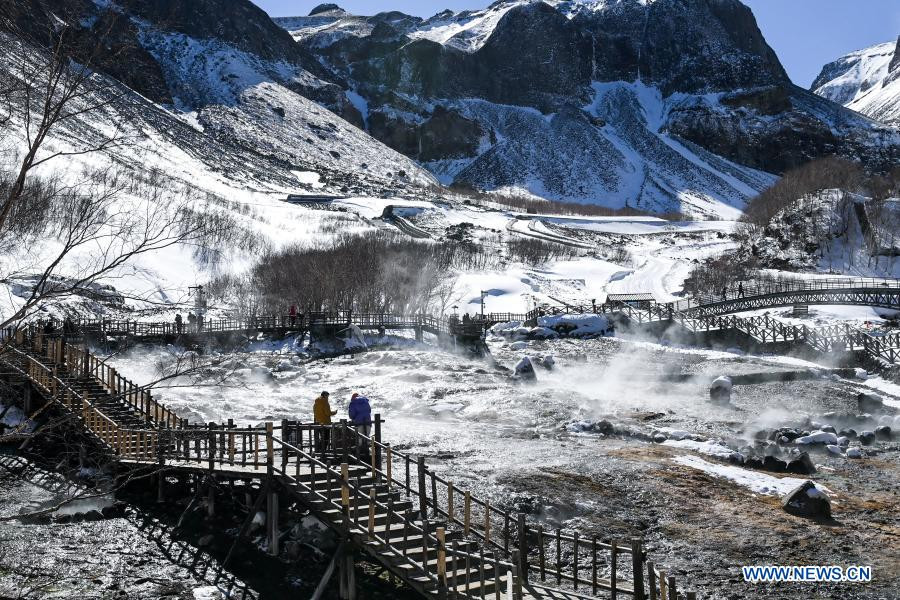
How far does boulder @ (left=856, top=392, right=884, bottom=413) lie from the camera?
112 feet

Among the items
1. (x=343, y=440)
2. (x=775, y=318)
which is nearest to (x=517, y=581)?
(x=343, y=440)

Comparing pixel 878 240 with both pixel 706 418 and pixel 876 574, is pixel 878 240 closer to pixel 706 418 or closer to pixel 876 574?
pixel 706 418

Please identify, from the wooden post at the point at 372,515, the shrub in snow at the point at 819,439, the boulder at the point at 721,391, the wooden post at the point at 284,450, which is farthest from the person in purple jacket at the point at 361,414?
the boulder at the point at 721,391

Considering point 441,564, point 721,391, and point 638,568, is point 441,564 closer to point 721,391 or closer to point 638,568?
point 638,568

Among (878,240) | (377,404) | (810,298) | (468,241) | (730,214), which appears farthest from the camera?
(730,214)

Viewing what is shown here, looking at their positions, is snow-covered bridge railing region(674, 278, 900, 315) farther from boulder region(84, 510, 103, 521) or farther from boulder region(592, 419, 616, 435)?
boulder region(84, 510, 103, 521)

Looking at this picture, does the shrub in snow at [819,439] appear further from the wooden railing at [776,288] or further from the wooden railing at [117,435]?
the wooden railing at [776,288]

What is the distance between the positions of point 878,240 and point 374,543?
84.3m

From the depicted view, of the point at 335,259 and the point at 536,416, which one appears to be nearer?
the point at 536,416

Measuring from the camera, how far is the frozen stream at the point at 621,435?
18078mm

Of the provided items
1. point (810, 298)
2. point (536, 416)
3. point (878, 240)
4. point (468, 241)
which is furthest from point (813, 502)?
point (468, 241)

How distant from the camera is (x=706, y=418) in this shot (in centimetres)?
3306

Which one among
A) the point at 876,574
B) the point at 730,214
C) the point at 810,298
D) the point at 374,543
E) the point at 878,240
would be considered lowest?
the point at 876,574

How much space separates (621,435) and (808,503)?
10.4 meters
